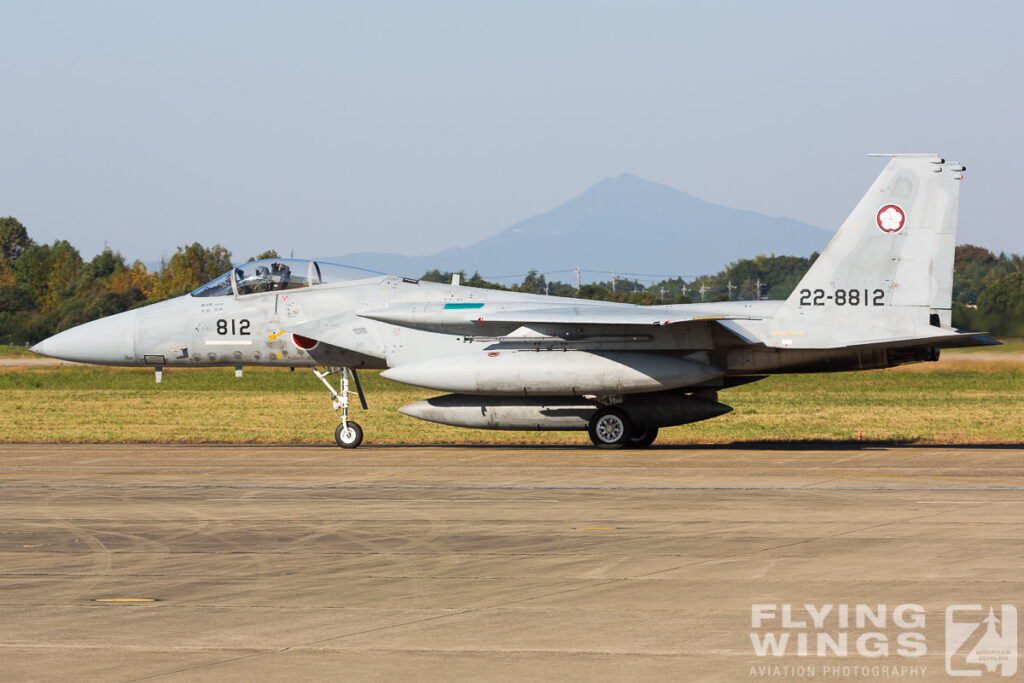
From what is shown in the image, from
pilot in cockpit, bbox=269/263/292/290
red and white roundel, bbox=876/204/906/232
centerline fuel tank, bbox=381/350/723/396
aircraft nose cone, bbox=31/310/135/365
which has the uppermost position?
red and white roundel, bbox=876/204/906/232

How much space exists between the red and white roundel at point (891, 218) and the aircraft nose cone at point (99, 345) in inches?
519

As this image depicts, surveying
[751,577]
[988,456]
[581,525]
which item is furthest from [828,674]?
[988,456]

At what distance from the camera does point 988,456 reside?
1862cm

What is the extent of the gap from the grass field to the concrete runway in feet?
21.7

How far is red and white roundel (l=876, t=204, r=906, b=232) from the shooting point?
64.4ft

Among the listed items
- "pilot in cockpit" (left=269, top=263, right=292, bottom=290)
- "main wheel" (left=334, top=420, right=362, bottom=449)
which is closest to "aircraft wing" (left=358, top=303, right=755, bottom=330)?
"pilot in cockpit" (left=269, top=263, right=292, bottom=290)

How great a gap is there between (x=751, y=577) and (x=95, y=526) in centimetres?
667

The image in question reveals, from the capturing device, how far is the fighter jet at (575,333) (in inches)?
772

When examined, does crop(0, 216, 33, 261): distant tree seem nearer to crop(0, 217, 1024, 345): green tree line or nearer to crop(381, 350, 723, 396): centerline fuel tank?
crop(0, 217, 1024, 345): green tree line

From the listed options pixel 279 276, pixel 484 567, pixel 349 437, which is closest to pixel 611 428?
pixel 349 437

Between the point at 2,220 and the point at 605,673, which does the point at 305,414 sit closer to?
the point at 605,673

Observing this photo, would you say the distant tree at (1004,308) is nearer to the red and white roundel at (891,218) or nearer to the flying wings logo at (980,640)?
the red and white roundel at (891,218)

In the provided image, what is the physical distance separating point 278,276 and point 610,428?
257 inches

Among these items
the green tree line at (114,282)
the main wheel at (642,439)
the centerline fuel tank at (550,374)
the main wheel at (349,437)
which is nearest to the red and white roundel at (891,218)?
the centerline fuel tank at (550,374)
